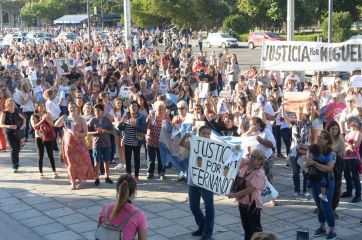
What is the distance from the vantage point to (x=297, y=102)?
11273 mm

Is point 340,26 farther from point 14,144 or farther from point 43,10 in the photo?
point 43,10

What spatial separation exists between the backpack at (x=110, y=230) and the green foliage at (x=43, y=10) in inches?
3845

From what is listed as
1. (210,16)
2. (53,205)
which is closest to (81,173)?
(53,205)

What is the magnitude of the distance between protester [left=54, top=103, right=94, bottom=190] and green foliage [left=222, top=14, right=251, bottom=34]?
4589cm

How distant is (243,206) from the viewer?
805 centimetres

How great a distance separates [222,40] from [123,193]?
4698 centimetres

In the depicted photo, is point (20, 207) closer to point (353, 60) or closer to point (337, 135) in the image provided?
point (337, 135)

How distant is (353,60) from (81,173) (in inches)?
250

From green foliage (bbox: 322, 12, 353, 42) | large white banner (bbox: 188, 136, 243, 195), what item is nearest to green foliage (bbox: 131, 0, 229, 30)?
green foliage (bbox: 322, 12, 353, 42)

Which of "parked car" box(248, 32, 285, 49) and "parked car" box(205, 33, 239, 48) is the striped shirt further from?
"parked car" box(205, 33, 239, 48)

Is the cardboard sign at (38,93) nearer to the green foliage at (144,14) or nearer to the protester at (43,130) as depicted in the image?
the protester at (43,130)

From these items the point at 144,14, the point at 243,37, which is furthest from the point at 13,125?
the point at 243,37

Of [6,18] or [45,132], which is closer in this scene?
[45,132]

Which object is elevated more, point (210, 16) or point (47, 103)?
point (210, 16)
